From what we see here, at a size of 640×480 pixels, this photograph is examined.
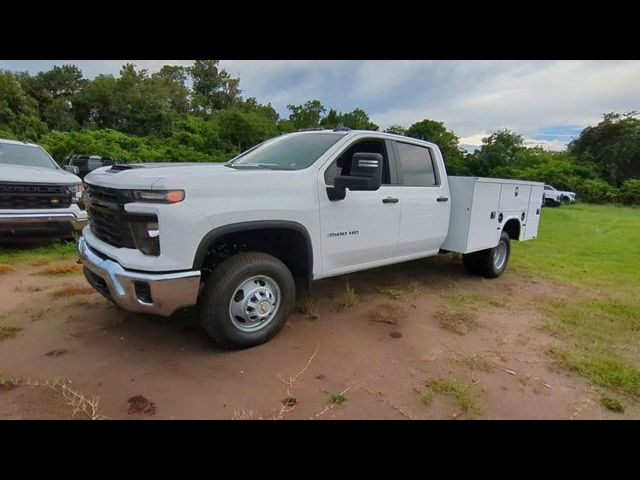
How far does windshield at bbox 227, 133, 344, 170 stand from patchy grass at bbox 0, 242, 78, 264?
13.1 ft

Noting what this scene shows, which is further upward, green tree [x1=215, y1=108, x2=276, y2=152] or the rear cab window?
green tree [x1=215, y1=108, x2=276, y2=152]

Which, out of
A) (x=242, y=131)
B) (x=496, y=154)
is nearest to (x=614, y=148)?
(x=496, y=154)

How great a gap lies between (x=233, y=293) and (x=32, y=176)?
16.2 ft

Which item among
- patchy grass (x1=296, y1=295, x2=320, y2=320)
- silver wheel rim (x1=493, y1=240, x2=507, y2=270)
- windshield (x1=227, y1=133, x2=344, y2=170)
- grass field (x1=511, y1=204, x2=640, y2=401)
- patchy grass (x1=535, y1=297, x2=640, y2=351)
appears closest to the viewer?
grass field (x1=511, y1=204, x2=640, y2=401)

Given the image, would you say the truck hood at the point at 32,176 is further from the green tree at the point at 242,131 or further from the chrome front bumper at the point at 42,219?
the green tree at the point at 242,131

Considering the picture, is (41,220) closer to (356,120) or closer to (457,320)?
(457,320)

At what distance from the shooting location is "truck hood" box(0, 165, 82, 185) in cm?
575

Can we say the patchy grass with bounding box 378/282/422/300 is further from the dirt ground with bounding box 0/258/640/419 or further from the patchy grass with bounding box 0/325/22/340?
the patchy grass with bounding box 0/325/22/340

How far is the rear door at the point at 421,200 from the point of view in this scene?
4428mm

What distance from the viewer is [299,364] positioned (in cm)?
313

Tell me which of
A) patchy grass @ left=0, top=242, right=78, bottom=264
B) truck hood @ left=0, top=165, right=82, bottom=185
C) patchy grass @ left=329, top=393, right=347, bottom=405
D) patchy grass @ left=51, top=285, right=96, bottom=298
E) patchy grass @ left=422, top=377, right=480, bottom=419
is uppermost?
truck hood @ left=0, top=165, right=82, bottom=185

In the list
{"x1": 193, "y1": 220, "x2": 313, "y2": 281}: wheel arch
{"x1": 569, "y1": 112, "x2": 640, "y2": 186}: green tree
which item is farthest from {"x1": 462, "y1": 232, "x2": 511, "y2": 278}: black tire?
{"x1": 569, "y1": 112, "x2": 640, "y2": 186}: green tree
